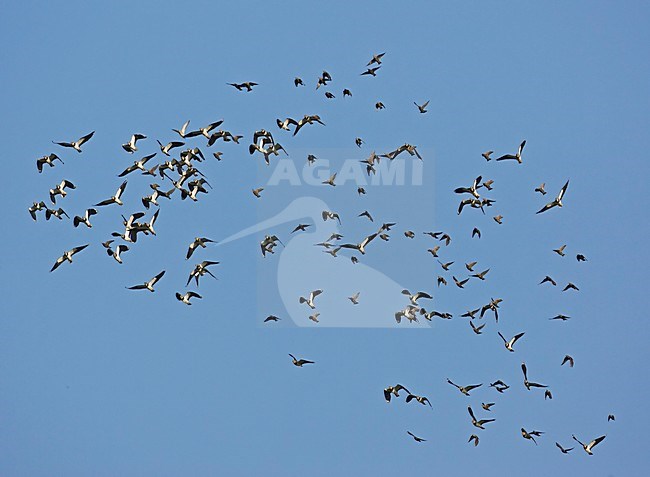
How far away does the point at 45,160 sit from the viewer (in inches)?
1775

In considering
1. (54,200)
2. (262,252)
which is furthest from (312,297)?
(54,200)

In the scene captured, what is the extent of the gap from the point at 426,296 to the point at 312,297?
4.17 m

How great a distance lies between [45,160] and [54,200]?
1.30m

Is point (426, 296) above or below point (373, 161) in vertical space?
below

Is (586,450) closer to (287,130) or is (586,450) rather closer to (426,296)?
(426,296)

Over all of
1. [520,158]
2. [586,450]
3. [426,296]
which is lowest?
[586,450]

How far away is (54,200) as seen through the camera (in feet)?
147

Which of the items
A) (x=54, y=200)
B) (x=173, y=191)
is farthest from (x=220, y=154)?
(x=54, y=200)

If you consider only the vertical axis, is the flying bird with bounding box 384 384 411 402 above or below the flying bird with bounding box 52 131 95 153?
below

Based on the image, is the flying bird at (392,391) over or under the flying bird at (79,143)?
under

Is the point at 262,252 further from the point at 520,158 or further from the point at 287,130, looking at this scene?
the point at 520,158

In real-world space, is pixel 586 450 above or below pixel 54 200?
below

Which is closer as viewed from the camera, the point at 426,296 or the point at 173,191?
the point at 173,191

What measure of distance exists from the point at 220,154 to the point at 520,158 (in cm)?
972
